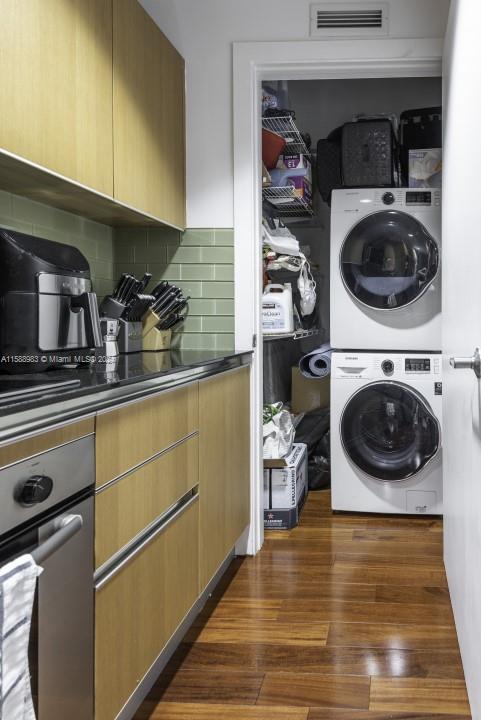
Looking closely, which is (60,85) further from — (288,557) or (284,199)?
(284,199)

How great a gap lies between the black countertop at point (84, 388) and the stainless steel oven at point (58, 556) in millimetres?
61

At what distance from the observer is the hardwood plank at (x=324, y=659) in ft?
7.52

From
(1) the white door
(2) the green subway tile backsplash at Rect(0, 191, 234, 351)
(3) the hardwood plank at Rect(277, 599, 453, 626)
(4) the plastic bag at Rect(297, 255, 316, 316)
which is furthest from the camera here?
(4) the plastic bag at Rect(297, 255, 316, 316)

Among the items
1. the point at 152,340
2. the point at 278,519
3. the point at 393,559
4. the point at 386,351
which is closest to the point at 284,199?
the point at 386,351

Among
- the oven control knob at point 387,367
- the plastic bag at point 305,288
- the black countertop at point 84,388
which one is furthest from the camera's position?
the plastic bag at point 305,288

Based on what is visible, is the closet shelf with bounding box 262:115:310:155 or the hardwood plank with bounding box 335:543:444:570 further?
the closet shelf with bounding box 262:115:310:155

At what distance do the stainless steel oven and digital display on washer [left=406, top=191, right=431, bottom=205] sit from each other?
2783 millimetres

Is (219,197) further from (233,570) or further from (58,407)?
(58,407)

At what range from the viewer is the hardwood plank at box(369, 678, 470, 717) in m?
2.07

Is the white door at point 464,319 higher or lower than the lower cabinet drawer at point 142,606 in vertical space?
higher

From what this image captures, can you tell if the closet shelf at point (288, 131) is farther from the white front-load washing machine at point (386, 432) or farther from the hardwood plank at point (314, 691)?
the hardwood plank at point (314, 691)

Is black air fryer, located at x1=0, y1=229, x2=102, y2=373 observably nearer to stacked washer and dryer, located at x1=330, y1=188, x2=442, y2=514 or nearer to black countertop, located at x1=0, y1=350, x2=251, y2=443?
black countertop, located at x1=0, y1=350, x2=251, y2=443

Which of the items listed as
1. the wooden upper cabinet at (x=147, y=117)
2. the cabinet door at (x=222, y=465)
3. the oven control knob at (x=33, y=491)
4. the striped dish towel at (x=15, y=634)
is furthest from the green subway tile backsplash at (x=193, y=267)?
the striped dish towel at (x=15, y=634)

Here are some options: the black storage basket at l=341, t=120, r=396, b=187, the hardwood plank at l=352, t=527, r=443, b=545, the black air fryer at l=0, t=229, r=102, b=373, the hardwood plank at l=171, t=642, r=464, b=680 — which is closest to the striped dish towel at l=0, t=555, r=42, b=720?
the black air fryer at l=0, t=229, r=102, b=373
